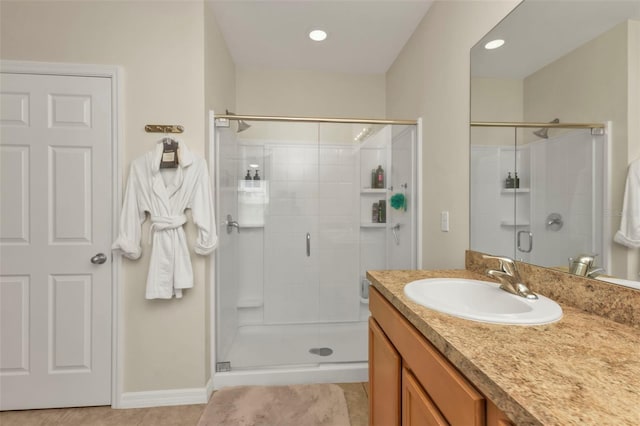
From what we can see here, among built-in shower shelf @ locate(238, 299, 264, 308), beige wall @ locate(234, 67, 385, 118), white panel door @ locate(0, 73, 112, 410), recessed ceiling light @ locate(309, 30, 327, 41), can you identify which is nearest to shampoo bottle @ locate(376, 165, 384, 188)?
beige wall @ locate(234, 67, 385, 118)

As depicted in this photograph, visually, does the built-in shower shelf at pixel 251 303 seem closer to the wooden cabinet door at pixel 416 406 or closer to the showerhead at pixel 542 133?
the wooden cabinet door at pixel 416 406

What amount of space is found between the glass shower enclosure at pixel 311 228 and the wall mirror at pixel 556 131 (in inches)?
31.6

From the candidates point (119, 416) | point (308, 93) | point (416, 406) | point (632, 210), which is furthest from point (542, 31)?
point (119, 416)

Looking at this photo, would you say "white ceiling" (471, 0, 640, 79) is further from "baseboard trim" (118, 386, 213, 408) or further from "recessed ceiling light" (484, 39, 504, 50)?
"baseboard trim" (118, 386, 213, 408)

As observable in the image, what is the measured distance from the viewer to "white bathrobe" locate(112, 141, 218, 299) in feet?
5.53

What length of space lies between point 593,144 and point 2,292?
301 centimetres

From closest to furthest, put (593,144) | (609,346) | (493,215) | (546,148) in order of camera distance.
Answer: (609,346), (593,144), (546,148), (493,215)

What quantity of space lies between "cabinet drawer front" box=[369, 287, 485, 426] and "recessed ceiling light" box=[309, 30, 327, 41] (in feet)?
7.13

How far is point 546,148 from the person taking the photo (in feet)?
3.47

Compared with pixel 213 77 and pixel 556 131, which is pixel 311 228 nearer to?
pixel 213 77

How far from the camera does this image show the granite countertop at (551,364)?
42 cm

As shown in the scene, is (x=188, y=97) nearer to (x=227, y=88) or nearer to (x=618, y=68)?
(x=227, y=88)

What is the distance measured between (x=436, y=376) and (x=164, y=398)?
71.8 inches

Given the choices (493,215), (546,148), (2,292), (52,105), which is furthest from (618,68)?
(2,292)
